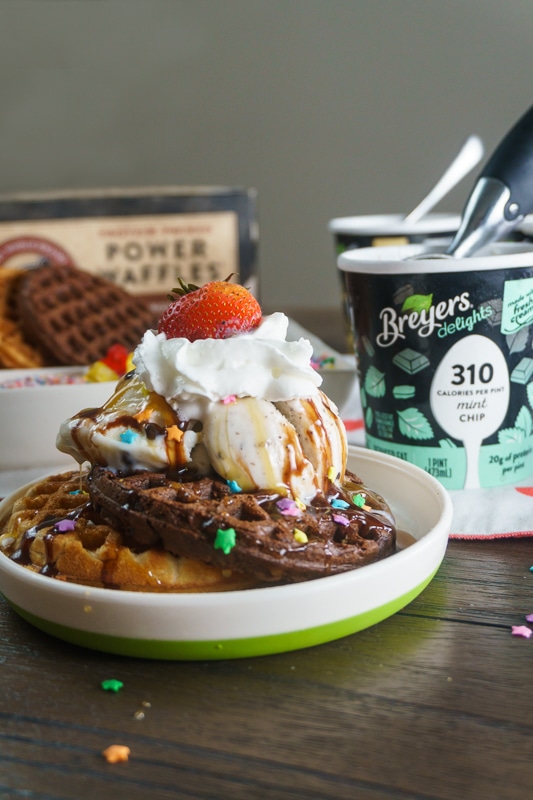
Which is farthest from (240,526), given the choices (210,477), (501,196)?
(501,196)

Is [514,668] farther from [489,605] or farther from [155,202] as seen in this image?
[155,202]

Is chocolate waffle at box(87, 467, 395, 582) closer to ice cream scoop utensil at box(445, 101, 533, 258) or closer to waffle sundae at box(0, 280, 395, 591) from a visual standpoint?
waffle sundae at box(0, 280, 395, 591)

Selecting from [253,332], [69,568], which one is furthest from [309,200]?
[69,568]

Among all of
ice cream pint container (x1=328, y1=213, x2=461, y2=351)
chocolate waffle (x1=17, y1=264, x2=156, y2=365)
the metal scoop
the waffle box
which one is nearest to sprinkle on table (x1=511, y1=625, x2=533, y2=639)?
the metal scoop

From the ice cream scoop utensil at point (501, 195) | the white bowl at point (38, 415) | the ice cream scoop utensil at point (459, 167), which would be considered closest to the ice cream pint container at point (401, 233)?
the ice cream scoop utensil at point (459, 167)

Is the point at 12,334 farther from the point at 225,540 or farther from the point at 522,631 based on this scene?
the point at 522,631
